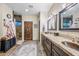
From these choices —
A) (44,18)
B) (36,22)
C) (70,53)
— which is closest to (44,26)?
(44,18)

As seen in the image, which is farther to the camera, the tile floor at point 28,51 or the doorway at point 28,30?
the doorway at point 28,30

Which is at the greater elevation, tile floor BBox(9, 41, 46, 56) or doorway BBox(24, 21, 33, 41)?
doorway BBox(24, 21, 33, 41)

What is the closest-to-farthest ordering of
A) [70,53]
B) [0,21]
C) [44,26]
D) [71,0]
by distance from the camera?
1. [70,53]
2. [71,0]
3. [0,21]
4. [44,26]

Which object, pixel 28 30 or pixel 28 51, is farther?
pixel 28 30

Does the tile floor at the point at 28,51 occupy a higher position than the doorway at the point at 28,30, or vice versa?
the doorway at the point at 28,30

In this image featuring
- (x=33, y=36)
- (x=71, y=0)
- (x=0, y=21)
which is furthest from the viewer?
(x=33, y=36)

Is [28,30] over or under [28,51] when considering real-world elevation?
over

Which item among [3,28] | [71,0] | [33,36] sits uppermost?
[71,0]

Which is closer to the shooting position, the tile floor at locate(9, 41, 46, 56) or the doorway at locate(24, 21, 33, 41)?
the tile floor at locate(9, 41, 46, 56)

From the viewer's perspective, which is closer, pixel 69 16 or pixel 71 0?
pixel 71 0

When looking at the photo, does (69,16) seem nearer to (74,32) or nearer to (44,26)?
(74,32)

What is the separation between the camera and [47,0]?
239cm

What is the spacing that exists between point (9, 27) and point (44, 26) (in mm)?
2286

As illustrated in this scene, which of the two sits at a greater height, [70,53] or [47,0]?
[47,0]
